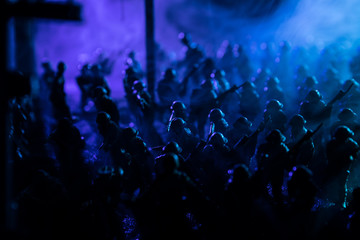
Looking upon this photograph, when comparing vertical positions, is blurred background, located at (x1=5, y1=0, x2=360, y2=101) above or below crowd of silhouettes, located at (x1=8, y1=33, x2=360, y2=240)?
above

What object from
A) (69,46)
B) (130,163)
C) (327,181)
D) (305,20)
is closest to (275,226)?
(327,181)

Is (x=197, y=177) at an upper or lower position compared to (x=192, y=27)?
lower

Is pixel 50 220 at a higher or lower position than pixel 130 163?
lower

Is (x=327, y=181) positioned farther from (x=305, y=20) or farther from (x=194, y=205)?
(x=305, y=20)

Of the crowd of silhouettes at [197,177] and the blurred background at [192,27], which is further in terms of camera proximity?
the blurred background at [192,27]

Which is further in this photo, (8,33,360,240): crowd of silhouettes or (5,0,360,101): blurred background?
(5,0,360,101): blurred background

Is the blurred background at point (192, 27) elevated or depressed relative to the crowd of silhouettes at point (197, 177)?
elevated

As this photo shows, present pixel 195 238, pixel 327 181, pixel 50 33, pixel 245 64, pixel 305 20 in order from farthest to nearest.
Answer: pixel 50 33, pixel 305 20, pixel 245 64, pixel 327 181, pixel 195 238

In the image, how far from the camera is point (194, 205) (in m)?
4.54

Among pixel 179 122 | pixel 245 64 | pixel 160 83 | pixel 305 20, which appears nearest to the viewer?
pixel 179 122

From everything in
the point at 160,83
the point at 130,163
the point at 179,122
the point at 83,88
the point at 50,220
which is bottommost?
the point at 50,220

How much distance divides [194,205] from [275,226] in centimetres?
116

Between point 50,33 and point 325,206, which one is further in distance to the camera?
point 50,33

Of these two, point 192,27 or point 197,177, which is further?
point 192,27
